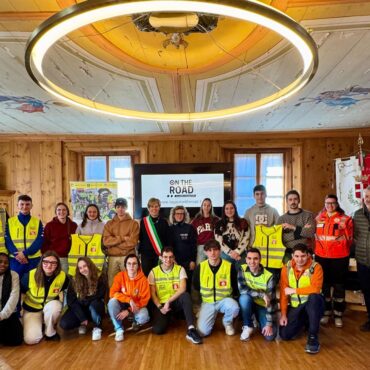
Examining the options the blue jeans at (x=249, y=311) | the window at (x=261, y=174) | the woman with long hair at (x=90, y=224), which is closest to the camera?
the blue jeans at (x=249, y=311)

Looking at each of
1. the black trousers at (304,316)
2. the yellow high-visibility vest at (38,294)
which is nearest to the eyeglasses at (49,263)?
the yellow high-visibility vest at (38,294)

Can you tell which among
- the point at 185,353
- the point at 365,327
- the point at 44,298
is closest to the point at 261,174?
the point at 365,327

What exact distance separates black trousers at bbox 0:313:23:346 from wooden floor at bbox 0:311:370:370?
6cm

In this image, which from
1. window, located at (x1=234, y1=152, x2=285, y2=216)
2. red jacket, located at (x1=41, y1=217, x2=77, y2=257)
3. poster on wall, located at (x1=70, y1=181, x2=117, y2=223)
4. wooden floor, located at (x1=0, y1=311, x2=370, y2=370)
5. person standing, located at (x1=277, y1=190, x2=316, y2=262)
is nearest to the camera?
wooden floor, located at (x1=0, y1=311, x2=370, y2=370)

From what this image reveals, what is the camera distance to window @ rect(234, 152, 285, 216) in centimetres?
609

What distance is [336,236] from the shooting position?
3.36m

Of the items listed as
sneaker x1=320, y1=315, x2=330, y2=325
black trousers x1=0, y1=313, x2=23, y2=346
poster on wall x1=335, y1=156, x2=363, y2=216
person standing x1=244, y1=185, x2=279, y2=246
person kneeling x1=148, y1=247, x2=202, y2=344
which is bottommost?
sneaker x1=320, y1=315, x2=330, y2=325

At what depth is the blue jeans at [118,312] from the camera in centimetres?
319

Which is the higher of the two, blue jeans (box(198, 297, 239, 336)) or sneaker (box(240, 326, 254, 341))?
blue jeans (box(198, 297, 239, 336))

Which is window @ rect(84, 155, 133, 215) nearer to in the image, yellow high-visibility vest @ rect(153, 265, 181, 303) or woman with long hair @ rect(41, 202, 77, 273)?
woman with long hair @ rect(41, 202, 77, 273)

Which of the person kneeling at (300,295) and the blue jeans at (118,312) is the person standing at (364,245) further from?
the blue jeans at (118,312)

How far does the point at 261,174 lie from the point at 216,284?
10.6 feet

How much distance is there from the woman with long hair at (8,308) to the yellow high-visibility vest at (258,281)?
2164 millimetres

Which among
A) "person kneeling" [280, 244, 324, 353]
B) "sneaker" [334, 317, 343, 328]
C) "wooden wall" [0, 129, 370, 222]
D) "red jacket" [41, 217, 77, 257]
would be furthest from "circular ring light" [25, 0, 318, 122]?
"wooden wall" [0, 129, 370, 222]
